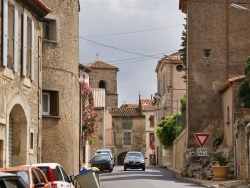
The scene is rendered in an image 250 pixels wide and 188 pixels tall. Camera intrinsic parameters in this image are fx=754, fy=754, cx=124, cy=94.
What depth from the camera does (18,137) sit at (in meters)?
30.0

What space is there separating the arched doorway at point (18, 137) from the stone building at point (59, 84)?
5.19 metres

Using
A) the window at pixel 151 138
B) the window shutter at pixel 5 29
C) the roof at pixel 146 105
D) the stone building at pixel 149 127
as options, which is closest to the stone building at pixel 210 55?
the window shutter at pixel 5 29

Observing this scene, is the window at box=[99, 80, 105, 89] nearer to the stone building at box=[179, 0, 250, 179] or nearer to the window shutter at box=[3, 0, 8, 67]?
the stone building at box=[179, 0, 250, 179]

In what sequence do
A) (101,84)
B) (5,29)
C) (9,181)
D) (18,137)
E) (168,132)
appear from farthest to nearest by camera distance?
(101,84) < (168,132) < (18,137) < (5,29) < (9,181)

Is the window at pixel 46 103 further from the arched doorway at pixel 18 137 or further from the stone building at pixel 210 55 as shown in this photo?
the stone building at pixel 210 55

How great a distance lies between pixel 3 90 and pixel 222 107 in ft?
79.6

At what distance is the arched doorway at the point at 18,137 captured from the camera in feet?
97.5

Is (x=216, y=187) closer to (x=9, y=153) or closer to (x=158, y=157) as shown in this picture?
(x=9, y=153)

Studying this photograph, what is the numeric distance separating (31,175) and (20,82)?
38.1ft

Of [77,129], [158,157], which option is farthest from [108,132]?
[77,129]

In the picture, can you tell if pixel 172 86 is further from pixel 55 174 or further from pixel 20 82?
pixel 55 174

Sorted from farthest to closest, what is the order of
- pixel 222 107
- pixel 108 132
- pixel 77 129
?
pixel 108 132 < pixel 222 107 < pixel 77 129

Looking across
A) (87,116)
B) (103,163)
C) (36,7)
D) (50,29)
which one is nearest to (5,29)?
(36,7)

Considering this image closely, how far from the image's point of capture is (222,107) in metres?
48.6
